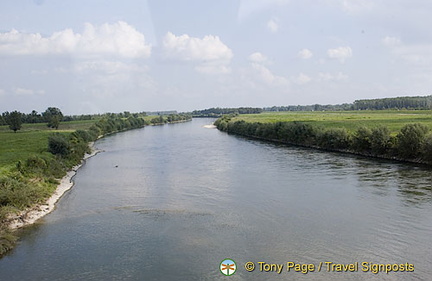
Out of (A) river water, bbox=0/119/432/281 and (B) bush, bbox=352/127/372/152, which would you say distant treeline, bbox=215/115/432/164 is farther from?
(A) river water, bbox=0/119/432/281

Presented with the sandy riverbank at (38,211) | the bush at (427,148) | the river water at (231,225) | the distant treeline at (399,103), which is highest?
the distant treeline at (399,103)

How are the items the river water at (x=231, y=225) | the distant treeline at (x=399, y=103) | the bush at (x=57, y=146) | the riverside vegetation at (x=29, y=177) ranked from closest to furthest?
the river water at (x=231, y=225) → the riverside vegetation at (x=29, y=177) → the bush at (x=57, y=146) → the distant treeline at (x=399, y=103)

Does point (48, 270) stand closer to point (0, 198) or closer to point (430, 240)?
point (0, 198)

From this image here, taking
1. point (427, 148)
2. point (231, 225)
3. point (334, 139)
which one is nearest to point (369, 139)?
point (334, 139)

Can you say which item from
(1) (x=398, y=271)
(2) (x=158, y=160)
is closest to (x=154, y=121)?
(2) (x=158, y=160)

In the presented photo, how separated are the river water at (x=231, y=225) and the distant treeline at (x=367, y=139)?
10.7 ft

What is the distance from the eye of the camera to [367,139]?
129 feet

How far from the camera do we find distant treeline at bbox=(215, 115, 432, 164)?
33.6 meters

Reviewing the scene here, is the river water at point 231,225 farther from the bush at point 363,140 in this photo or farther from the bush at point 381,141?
the bush at point 363,140

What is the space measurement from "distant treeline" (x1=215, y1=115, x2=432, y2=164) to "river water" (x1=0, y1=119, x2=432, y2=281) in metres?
3.25

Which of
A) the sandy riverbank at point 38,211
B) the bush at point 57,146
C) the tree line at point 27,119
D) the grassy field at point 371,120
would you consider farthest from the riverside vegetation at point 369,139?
the tree line at point 27,119

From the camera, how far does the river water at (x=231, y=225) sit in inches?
548

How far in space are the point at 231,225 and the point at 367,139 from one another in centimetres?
2625

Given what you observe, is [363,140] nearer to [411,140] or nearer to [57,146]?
[411,140]
